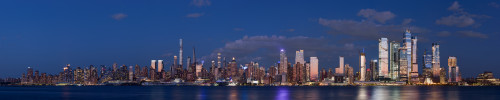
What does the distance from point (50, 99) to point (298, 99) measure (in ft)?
191

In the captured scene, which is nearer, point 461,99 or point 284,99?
point 284,99

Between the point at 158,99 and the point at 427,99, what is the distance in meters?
61.4

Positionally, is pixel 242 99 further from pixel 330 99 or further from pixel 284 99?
pixel 330 99

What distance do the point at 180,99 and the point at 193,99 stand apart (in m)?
2.98

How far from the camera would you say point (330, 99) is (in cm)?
11675

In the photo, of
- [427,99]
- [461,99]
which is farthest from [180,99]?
[461,99]

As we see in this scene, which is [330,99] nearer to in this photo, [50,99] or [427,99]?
[427,99]

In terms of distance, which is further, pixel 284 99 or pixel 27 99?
pixel 27 99

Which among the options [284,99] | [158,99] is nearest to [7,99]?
[158,99]

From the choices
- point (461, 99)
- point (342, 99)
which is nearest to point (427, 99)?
point (461, 99)

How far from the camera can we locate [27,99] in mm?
120312

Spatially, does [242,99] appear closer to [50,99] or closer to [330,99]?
[330,99]

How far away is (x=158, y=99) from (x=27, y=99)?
31.6 metres

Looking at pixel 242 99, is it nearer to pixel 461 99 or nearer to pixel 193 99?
pixel 193 99
